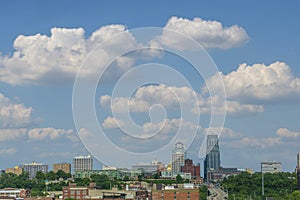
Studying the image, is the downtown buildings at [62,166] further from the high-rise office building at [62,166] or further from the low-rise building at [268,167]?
the low-rise building at [268,167]

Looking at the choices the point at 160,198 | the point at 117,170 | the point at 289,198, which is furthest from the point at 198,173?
the point at 160,198

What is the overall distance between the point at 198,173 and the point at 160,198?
10735cm

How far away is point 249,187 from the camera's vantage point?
100 meters

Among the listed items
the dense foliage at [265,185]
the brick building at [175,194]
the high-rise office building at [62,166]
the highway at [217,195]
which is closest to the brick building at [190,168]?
the high-rise office building at [62,166]

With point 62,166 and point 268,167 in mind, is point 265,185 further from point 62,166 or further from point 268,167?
point 62,166

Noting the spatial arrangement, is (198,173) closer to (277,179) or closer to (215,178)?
(215,178)

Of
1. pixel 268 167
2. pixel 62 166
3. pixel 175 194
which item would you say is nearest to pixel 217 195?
pixel 268 167

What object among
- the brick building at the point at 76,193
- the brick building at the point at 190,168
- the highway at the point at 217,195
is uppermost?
the brick building at the point at 190,168

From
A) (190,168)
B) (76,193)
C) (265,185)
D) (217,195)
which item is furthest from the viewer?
(190,168)

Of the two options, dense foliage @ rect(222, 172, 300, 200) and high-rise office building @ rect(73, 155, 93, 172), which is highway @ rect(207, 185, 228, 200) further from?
high-rise office building @ rect(73, 155, 93, 172)

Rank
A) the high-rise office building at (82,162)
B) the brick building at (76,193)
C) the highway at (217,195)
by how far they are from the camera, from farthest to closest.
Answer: the high-rise office building at (82,162) → the highway at (217,195) → the brick building at (76,193)

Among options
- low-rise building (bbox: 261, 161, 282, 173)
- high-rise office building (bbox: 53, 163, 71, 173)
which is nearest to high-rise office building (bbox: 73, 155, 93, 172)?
high-rise office building (bbox: 53, 163, 71, 173)

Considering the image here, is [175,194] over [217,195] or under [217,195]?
over

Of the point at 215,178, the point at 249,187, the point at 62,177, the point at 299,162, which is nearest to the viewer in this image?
the point at 249,187
